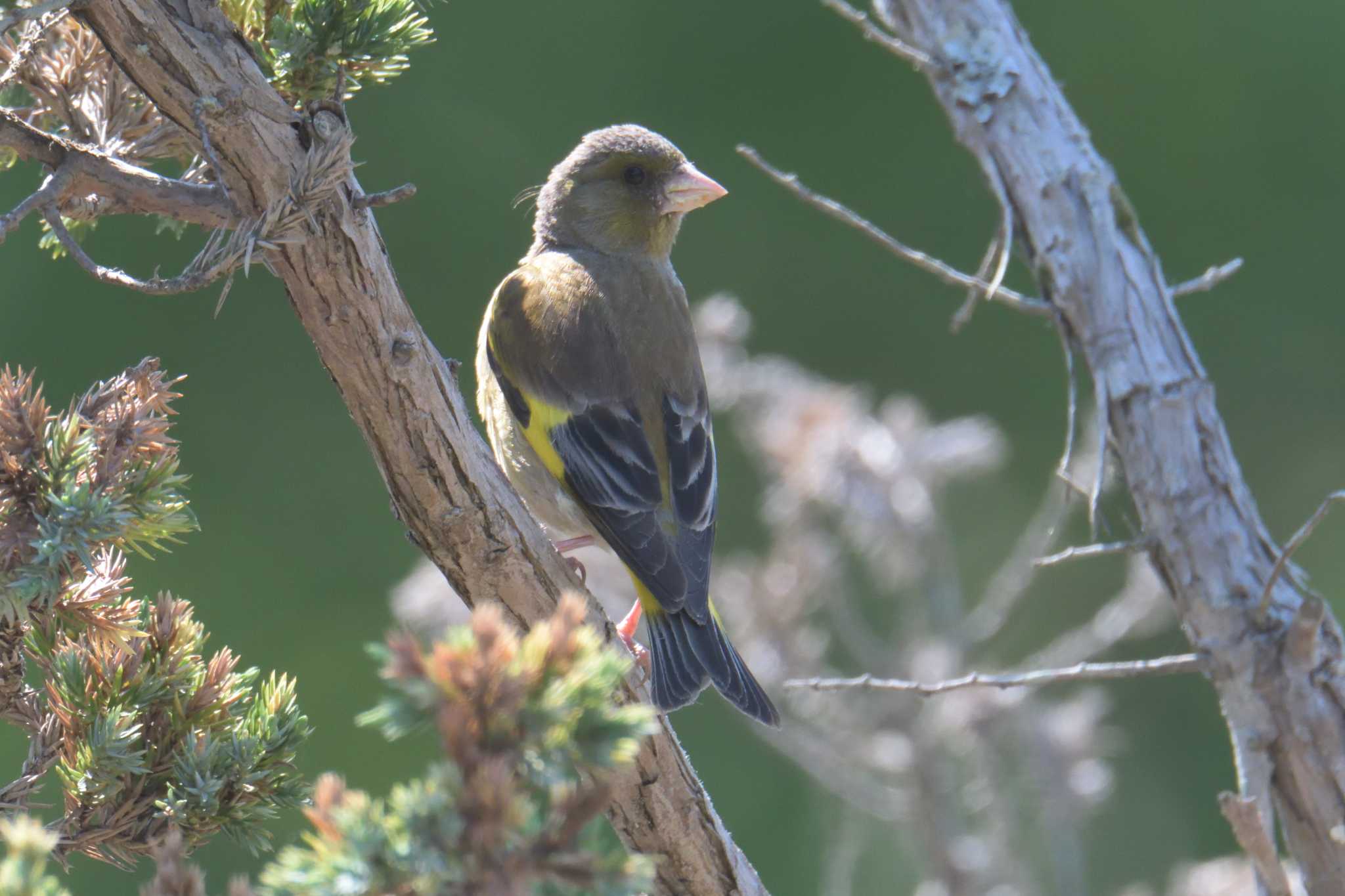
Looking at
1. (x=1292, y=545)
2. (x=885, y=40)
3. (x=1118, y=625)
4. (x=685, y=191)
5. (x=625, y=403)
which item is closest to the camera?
(x=1292, y=545)

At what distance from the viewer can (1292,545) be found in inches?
57.5

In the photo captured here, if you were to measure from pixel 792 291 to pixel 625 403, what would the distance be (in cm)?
318

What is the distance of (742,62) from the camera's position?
539 cm

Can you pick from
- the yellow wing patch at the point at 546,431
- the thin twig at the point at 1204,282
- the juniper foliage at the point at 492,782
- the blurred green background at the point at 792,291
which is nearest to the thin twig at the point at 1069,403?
the thin twig at the point at 1204,282

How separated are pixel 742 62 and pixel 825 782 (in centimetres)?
347

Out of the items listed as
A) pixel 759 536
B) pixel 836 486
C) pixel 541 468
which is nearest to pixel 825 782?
pixel 836 486

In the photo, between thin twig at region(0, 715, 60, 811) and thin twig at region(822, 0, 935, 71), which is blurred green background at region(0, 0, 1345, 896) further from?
thin twig at region(0, 715, 60, 811)

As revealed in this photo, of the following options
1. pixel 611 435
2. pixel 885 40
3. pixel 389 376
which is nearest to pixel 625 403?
pixel 611 435

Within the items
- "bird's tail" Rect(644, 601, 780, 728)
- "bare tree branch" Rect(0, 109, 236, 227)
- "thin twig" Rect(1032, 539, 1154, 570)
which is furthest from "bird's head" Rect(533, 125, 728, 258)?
"bare tree branch" Rect(0, 109, 236, 227)

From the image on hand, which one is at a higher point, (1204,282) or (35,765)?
(1204,282)

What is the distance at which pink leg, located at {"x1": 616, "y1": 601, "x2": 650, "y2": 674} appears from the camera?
70.3 inches

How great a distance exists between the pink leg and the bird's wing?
0.21 ft

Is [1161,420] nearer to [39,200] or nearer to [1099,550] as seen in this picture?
[1099,550]

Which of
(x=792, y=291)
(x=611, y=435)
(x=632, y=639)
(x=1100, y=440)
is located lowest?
(x=792, y=291)
